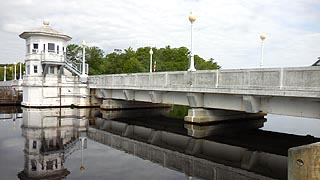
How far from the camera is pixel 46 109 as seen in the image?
103 feet

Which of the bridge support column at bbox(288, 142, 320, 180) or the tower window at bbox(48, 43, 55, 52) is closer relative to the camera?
the bridge support column at bbox(288, 142, 320, 180)

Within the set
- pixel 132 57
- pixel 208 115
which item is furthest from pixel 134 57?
pixel 208 115

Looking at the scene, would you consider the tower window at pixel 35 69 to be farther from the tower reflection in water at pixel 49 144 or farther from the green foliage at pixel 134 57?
the green foliage at pixel 134 57

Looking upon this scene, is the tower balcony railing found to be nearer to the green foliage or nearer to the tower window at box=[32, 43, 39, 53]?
the tower window at box=[32, 43, 39, 53]

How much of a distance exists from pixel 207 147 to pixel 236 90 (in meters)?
3.93

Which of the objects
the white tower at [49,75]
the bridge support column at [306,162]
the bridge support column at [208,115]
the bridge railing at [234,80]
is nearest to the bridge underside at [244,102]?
the bridge support column at [208,115]

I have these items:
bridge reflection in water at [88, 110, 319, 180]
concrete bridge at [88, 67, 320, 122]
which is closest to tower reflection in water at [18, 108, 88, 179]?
bridge reflection in water at [88, 110, 319, 180]

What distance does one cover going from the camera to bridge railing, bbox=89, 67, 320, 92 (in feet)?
46.4

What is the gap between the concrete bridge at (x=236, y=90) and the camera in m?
14.5

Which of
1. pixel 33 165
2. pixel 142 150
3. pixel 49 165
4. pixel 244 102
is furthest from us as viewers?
pixel 244 102

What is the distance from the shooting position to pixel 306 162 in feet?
21.5

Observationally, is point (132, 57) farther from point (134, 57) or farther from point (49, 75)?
point (49, 75)

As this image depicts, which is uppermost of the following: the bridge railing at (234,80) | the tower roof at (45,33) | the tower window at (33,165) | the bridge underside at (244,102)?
the tower roof at (45,33)

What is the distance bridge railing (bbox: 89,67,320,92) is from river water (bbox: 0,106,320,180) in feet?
9.96
